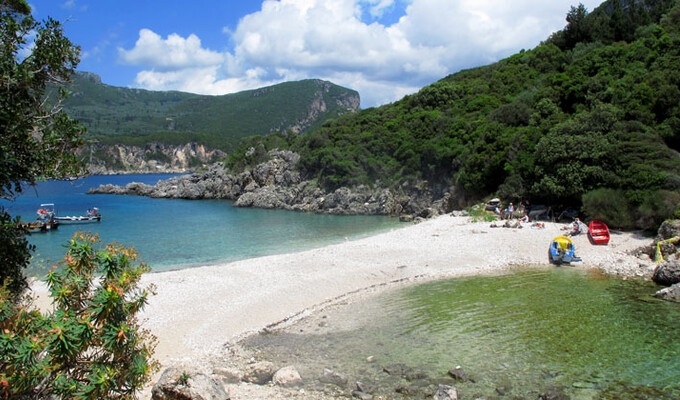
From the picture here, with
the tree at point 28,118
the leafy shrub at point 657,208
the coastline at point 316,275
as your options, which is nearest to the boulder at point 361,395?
the coastline at point 316,275

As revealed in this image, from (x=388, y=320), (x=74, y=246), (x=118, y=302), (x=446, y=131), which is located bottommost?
(x=388, y=320)

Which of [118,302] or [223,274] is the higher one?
[118,302]

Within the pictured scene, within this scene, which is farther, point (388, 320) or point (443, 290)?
point (443, 290)

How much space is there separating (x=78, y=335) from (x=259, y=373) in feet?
18.3

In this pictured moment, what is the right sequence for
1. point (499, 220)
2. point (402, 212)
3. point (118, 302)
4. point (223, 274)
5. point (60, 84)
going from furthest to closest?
point (402, 212), point (499, 220), point (223, 274), point (60, 84), point (118, 302)

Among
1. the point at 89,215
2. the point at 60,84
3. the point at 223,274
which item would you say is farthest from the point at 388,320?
the point at 89,215

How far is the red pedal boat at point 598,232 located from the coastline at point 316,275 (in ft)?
1.56

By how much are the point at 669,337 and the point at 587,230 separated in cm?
1408

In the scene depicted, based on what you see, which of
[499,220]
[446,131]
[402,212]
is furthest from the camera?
[446,131]

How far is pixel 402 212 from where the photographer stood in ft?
150

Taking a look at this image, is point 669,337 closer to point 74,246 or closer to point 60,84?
point 74,246

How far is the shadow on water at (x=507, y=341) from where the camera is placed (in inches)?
376

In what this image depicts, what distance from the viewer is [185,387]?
751cm

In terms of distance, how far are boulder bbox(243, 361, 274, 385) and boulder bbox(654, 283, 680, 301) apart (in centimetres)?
1396
